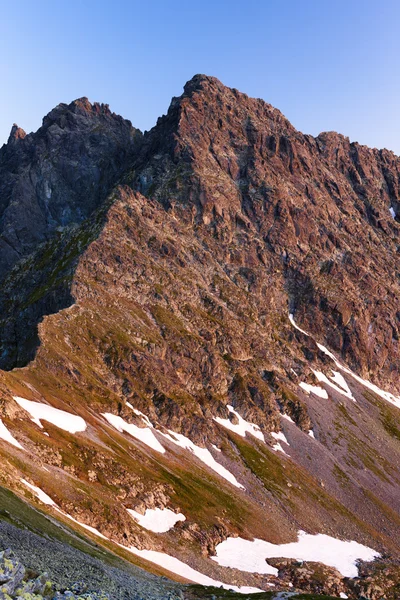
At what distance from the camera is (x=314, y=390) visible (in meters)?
183

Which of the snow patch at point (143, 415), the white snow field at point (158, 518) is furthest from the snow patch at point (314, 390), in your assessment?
the white snow field at point (158, 518)

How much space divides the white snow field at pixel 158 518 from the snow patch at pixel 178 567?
8.12 metres

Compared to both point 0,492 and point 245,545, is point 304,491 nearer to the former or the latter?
point 245,545

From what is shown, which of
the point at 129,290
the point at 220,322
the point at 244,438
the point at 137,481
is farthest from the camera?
the point at 220,322

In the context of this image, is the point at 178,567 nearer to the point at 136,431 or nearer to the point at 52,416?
the point at 52,416

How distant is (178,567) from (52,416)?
34835 millimetres

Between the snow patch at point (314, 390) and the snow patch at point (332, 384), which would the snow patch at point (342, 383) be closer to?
the snow patch at point (332, 384)

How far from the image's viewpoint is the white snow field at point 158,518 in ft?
268

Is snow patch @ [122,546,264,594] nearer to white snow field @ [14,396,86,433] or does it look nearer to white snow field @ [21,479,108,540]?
white snow field @ [21,479,108,540]

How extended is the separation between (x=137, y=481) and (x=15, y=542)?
195ft

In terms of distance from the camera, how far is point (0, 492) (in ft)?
150

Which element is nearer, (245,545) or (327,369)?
(245,545)

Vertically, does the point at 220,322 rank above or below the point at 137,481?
above

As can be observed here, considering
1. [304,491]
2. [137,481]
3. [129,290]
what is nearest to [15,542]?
[137,481]
